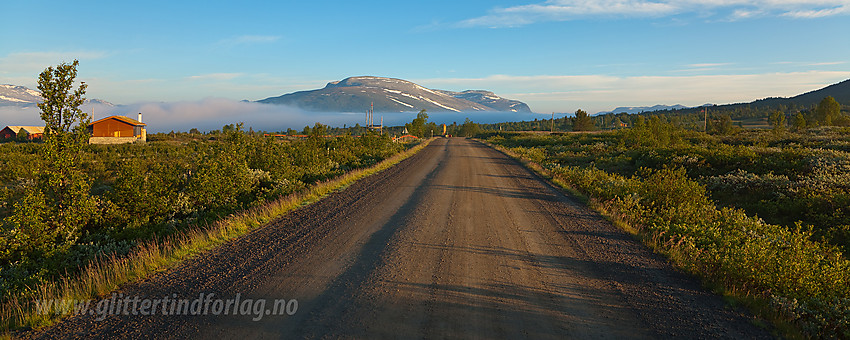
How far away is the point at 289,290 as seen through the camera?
5520 millimetres

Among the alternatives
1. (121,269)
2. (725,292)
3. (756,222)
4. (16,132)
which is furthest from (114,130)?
(725,292)

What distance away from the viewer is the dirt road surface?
452 cm

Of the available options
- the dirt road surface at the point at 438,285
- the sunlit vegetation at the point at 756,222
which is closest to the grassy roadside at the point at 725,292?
the sunlit vegetation at the point at 756,222

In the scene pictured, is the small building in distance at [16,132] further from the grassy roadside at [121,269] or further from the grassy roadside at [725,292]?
the grassy roadside at [725,292]

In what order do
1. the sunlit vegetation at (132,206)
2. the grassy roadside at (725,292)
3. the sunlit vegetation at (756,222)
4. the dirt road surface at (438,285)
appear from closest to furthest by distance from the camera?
1. the dirt road surface at (438,285)
2. the grassy roadside at (725,292)
3. the sunlit vegetation at (756,222)
4. the sunlit vegetation at (132,206)

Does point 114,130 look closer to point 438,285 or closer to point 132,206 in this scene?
point 132,206

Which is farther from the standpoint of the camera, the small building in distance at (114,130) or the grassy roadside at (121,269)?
the small building in distance at (114,130)

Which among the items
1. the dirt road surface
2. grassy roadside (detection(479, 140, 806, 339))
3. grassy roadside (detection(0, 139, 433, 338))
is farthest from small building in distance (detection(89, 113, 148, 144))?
grassy roadside (detection(479, 140, 806, 339))

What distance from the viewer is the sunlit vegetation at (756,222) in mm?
5316

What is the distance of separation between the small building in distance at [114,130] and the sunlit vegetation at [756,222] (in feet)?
242

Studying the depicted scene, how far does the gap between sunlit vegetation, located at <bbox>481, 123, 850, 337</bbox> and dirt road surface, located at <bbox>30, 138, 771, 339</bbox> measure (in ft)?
2.09

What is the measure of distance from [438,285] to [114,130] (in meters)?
82.0

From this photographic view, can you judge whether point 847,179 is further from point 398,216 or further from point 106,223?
point 106,223

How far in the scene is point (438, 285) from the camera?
18.9ft
